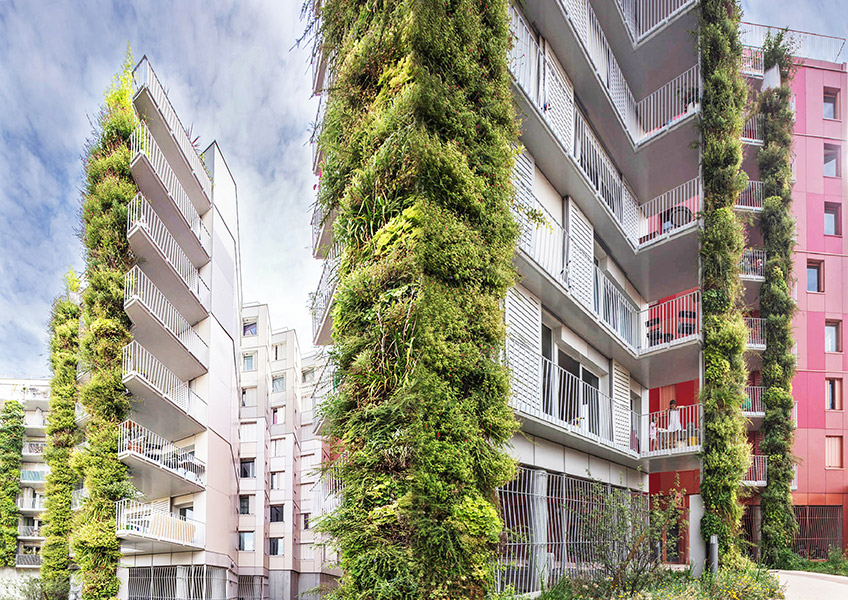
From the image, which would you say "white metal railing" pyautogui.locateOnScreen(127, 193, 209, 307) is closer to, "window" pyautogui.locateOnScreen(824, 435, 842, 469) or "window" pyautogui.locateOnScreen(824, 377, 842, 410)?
"window" pyautogui.locateOnScreen(824, 435, 842, 469)

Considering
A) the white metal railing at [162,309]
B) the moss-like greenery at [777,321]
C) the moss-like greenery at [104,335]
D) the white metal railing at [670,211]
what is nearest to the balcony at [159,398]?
the moss-like greenery at [104,335]

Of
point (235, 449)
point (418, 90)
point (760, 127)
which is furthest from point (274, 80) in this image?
point (760, 127)

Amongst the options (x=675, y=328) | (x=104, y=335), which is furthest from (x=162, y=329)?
(x=675, y=328)

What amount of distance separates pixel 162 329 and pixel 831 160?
31536mm

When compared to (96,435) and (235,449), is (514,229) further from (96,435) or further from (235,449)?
(235,449)

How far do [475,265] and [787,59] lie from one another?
2906 cm

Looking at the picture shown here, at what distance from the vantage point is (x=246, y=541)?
4131 cm

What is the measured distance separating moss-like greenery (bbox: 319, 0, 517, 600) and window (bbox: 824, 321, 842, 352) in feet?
96.8

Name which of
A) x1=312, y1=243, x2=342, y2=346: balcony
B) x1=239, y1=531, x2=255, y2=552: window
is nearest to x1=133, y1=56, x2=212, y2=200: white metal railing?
x1=312, y1=243, x2=342, y2=346: balcony

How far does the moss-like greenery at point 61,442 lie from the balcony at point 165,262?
11.4 feet

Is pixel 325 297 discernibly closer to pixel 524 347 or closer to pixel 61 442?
pixel 524 347

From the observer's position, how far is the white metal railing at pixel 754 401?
26.8 metres

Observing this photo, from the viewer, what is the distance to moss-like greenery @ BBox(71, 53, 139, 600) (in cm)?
1603

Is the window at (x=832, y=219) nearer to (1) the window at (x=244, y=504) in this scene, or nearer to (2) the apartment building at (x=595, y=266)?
(2) the apartment building at (x=595, y=266)
